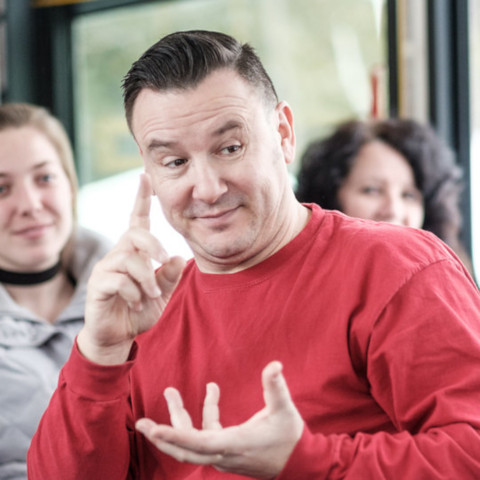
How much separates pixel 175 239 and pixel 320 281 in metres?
1.85

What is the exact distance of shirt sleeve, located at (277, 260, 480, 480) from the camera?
0.93 metres

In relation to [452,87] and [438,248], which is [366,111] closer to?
[452,87]

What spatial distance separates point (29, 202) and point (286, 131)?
94 centimetres

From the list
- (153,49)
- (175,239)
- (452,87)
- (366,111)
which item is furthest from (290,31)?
(153,49)

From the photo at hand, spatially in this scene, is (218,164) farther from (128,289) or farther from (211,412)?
(211,412)

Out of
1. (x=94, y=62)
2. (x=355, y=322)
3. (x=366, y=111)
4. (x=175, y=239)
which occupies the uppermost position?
(x=94, y=62)

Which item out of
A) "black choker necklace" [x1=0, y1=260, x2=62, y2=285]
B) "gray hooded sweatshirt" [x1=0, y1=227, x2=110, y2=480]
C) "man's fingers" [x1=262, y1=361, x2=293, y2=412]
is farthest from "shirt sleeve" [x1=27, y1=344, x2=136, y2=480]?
"black choker necklace" [x1=0, y1=260, x2=62, y2=285]

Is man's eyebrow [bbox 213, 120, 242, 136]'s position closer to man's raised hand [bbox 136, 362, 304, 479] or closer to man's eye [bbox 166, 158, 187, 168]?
man's eye [bbox 166, 158, 187, 168]

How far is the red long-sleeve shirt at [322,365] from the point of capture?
953mm

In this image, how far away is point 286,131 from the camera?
122cm

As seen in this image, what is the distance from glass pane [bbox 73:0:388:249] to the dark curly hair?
0.66 ft

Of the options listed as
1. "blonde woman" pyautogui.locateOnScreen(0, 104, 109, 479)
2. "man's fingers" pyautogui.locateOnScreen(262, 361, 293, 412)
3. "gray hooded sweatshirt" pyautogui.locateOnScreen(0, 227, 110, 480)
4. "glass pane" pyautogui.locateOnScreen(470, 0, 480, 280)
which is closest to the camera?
"man's fingers" pyautogui.locateOnScreen(262, 361, 293, 412)

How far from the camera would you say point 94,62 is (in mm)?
3410

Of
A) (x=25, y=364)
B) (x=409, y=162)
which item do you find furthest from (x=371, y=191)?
(x=25, y=364)
